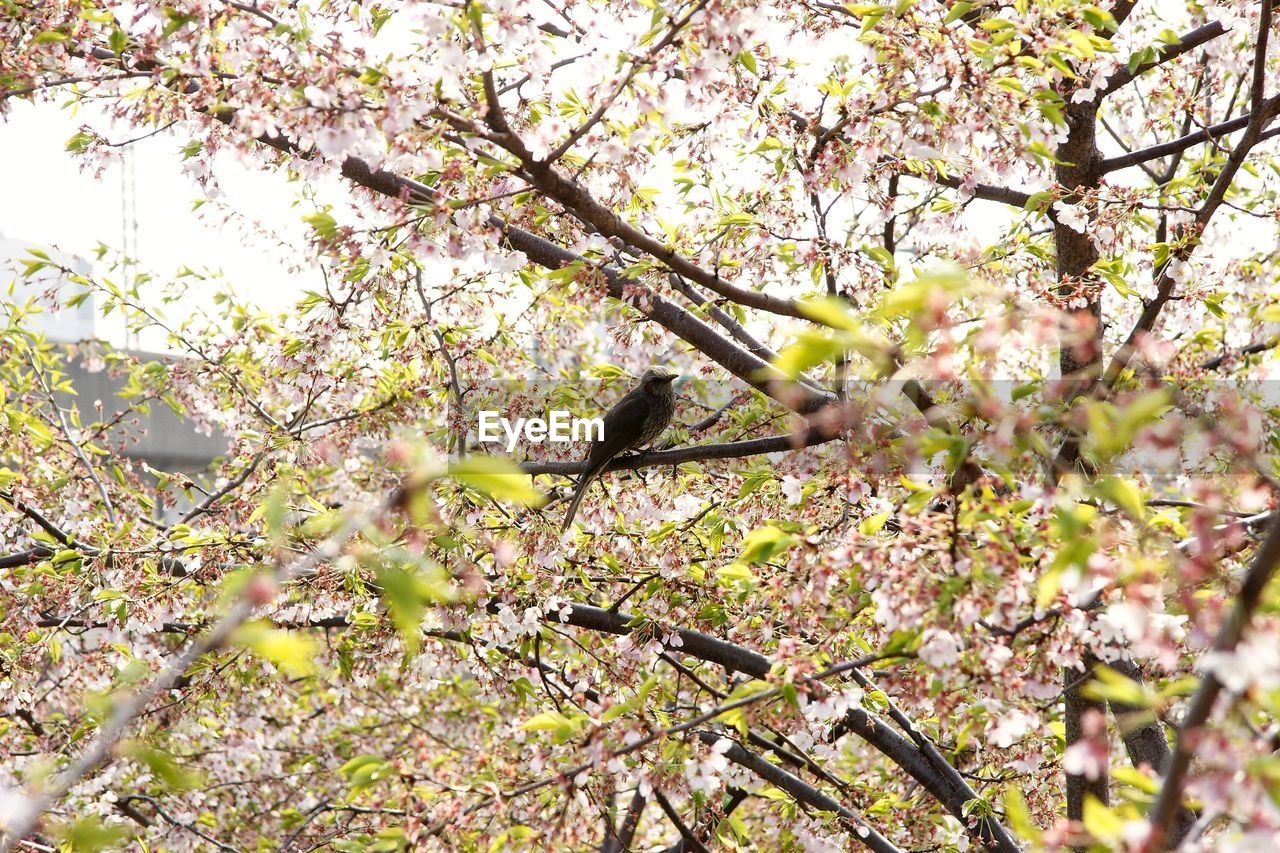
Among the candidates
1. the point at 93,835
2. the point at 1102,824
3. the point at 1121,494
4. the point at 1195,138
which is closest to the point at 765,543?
the point at 1121,494

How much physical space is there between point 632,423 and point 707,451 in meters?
0.37

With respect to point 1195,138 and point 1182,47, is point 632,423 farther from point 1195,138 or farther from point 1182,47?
point 1182,47

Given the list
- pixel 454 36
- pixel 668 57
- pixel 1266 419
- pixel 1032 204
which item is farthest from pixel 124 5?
pixel 1266 419

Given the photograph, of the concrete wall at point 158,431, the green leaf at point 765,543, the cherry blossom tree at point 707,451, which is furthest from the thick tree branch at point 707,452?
the concrete wall at point 158,431

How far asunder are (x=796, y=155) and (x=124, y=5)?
225 cm

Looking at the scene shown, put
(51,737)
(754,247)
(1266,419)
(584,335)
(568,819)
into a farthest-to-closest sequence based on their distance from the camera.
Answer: (584,335)
(51,737)
(1266,419)
(754,247)
(568,819)

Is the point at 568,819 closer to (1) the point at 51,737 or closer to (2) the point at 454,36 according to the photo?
(2) the point at 454,36

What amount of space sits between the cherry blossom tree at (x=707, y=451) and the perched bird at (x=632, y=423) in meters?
0.14

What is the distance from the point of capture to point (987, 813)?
3.74 metres

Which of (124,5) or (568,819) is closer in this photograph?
(568,819)

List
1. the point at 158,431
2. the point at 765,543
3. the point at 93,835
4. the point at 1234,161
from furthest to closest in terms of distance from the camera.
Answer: the point at 158,431
the point at 1234,161
the point at 765,543
the point at 93,835

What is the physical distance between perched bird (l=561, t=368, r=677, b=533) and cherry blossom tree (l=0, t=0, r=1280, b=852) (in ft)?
0.45

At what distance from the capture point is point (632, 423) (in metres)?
4.07

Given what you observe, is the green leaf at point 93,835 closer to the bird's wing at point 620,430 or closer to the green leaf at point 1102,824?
the green leaf at point 1102,824
